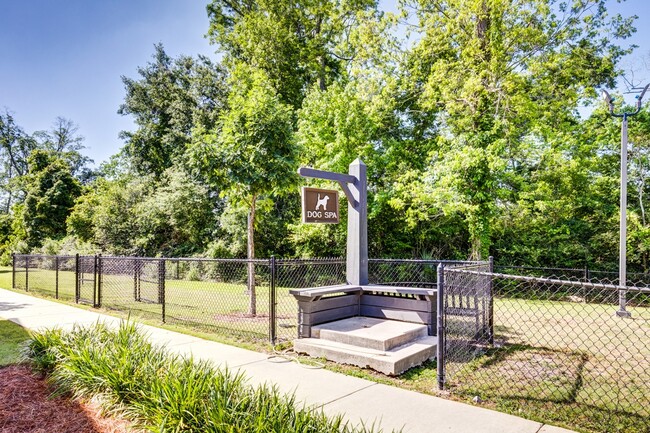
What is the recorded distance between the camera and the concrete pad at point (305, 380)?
3662mm

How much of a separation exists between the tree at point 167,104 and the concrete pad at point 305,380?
58.8 ft

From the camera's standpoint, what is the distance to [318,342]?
5105 millimetres

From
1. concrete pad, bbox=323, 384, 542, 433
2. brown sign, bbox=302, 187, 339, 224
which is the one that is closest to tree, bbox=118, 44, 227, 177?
brown sign, bbox=302, 187, 339, 224

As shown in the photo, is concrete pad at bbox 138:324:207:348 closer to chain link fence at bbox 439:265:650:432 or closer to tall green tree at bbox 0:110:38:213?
chain link fence at bbox 439:265:650:432

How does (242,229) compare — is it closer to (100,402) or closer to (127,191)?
(127,191)

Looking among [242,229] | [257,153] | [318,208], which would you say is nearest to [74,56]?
[242,229]

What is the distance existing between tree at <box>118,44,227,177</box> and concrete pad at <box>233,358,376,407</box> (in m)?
17.9

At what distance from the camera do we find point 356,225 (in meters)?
6.42

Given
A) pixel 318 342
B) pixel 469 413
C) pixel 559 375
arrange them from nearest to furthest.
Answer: pixel 469 413 → pixel 559 375 → pixel 318 342

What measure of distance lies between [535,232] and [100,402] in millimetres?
13633

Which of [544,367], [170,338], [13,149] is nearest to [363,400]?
[544,367]

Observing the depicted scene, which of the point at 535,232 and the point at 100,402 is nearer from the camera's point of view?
the point at 100,402

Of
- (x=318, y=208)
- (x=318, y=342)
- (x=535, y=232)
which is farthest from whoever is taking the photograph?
(x=535, y=232)

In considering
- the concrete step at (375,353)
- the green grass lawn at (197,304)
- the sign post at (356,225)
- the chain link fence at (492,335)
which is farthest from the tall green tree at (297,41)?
the concrete step at (375,353)
